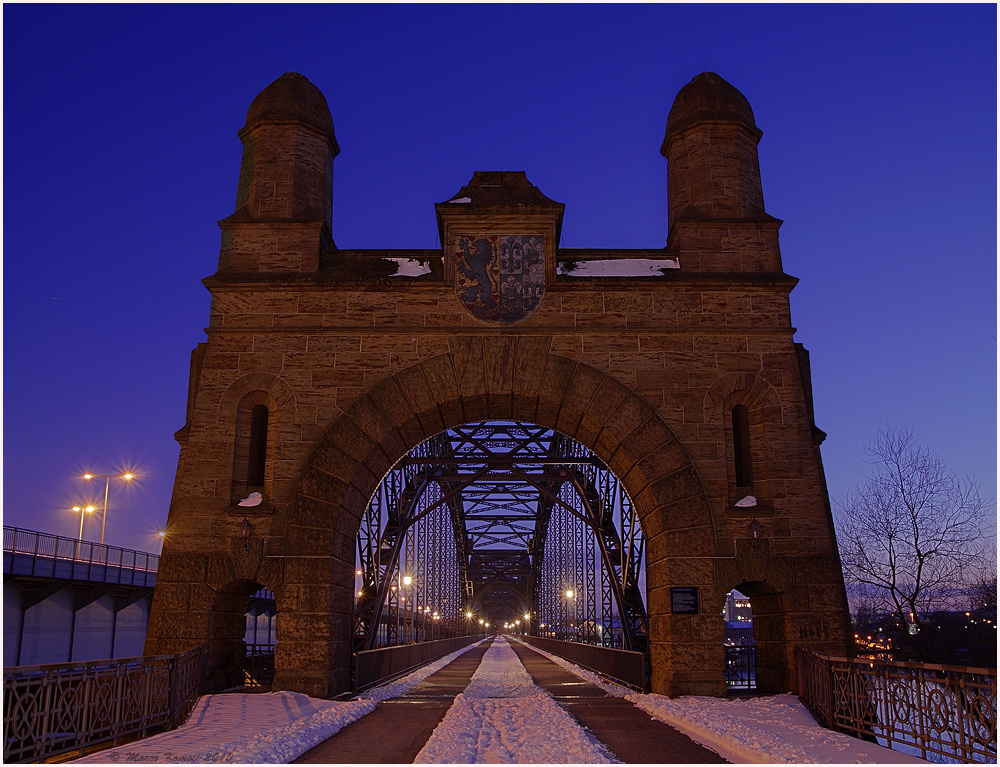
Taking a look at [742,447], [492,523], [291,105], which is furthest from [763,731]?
[492,523]

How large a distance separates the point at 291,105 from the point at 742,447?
37.7 feet

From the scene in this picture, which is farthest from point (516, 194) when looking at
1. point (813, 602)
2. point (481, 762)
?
point (481, 762)

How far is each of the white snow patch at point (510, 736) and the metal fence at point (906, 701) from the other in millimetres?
3544

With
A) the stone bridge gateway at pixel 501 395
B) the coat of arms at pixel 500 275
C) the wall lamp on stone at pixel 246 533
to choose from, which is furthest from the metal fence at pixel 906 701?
the wall lamp on stone at pixel 246 533

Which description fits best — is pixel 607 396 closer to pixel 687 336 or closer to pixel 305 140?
pixel 687 336

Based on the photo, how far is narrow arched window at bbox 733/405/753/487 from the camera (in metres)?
16.0

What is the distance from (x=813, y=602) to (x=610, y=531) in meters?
10.6

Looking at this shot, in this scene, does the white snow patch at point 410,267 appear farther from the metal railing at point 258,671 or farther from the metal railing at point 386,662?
the metal railing at point 258,671

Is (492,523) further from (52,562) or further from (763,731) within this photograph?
(763,731)

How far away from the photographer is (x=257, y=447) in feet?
53.5

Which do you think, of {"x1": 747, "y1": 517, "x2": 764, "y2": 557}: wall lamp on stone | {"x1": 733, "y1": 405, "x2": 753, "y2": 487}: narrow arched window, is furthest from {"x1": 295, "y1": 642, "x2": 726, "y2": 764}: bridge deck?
{"x1": 733, "y1": 405, "x2": 753, "y2": 487}: narrow arched window

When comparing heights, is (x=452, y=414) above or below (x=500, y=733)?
above

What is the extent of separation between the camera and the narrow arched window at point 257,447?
52.7ft

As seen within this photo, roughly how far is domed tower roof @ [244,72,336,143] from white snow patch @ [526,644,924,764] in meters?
13.2
